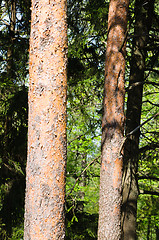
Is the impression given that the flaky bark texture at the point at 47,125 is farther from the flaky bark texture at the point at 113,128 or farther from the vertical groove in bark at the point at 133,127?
the vertical groove in bark at the point at 133,127

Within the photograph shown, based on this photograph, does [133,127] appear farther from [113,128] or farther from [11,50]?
[11,50]

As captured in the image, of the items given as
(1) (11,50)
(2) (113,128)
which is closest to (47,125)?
(2) (113,128)

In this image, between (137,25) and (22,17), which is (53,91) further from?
(22,17)

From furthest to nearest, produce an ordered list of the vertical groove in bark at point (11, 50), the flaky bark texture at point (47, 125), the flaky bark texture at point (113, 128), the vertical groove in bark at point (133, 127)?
the vertical groove in bark at point (11, 50) < the vertical groove in bark at point (133, 127) < the flaky bark texture at point (113, 128) < the flaky bark texture at point (47, 125)

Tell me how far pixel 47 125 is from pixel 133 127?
3683 mm

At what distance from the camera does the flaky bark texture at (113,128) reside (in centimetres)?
381

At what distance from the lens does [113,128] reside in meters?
3.92

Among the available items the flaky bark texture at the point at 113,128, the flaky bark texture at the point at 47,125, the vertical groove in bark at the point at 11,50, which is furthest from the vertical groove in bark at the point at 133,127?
the vertical groove in bark at the point at 11,50

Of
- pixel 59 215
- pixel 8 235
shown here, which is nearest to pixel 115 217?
pixel 59 215

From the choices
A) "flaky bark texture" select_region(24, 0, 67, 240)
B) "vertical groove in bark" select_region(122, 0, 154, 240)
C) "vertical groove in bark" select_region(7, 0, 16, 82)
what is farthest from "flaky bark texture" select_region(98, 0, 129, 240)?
"vertical groove in bark" select_region(7, 0, 16, 82)

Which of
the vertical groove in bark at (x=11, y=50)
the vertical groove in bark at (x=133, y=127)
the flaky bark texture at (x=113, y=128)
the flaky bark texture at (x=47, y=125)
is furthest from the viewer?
Answer: the vertical groove in bark at (x=11, y=50)

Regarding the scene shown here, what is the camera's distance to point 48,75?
7.07 feet

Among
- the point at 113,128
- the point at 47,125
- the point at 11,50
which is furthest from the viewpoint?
the point at 11,50

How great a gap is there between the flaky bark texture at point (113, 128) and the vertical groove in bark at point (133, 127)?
1.03m
